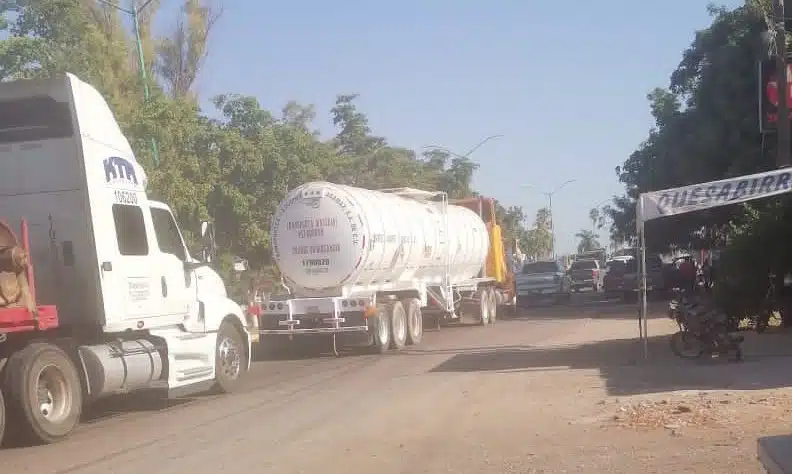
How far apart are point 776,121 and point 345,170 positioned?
24800mm

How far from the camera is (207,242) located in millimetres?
14789

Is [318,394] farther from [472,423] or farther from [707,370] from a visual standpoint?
[707,370]

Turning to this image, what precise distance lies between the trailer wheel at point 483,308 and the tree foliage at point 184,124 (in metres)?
7.26

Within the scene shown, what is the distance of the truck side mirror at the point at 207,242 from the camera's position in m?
14.4

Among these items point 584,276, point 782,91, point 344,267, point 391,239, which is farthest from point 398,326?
point 584,276

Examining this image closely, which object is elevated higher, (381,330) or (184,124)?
(184,124)

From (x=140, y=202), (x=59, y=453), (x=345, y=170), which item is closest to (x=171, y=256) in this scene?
(x=140, y=202)

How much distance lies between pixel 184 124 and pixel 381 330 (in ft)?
24.4

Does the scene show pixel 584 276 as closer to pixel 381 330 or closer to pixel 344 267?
pixel 381 330

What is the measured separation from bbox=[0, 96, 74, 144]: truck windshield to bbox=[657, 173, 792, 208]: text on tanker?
29.9 feet

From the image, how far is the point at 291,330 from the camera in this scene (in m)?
19.9

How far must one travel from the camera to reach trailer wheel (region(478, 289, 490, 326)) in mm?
29142

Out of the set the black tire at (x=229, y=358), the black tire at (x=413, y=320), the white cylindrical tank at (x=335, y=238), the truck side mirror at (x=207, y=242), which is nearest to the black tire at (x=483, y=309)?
the black tire at (x=413, y=320)

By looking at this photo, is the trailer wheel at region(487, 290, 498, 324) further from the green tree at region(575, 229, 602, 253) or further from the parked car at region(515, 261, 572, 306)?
the green tree at region(575, 229, 602, 253)
